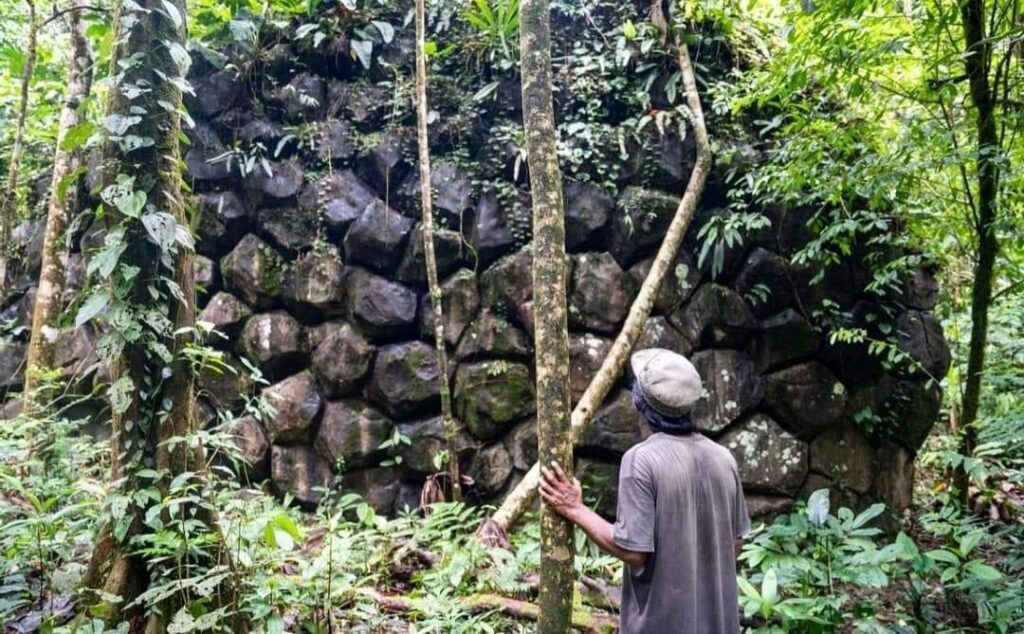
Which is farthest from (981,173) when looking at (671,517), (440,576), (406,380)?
(406,380)

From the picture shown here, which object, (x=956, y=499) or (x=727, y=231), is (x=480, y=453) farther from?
(x=956, y=499)

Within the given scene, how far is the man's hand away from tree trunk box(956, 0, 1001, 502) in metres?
2.77

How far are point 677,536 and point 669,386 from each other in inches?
17.9

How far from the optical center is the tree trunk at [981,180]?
3254 millimetres

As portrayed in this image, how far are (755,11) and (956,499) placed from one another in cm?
438

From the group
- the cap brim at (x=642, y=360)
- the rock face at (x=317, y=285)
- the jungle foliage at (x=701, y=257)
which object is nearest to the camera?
the cap brim at (x=642, y=360)

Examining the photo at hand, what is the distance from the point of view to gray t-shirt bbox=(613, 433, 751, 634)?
1.76m

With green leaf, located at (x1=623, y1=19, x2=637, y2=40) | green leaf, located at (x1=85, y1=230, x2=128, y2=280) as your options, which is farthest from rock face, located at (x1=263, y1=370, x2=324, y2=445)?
green leaf, located at (x1=623, y1=19, x2=637, y2=40)

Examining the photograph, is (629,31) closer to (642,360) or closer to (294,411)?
(642,360)

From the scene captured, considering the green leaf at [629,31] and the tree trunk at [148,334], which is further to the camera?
the green leaf at [629,31]

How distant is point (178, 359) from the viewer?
2.49 metres

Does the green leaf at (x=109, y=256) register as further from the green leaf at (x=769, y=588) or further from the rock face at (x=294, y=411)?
the green leaf at (x=769, y=588)

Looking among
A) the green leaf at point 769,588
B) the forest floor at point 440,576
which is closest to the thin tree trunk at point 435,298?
the forest floor at point 440,576

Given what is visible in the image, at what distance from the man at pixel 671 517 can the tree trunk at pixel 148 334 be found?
1554 millimetres
